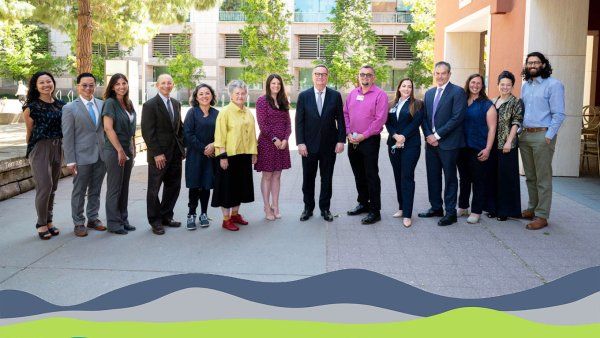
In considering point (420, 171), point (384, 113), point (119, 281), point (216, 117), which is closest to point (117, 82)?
point (216, 117)

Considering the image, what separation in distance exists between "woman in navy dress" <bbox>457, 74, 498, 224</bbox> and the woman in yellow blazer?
8.70 feet

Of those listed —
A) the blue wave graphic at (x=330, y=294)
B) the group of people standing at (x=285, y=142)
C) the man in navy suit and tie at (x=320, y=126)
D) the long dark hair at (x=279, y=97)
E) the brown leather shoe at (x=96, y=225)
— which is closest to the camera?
the blue wave graphic at (x=330, y=294)

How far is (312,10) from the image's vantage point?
5191 centimetres

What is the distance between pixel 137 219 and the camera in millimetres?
7699

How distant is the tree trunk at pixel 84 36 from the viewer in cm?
1366

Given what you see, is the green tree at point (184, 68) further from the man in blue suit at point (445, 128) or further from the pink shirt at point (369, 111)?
the man in blue suit at point (445, 128)

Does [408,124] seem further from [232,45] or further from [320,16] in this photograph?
[232,45]

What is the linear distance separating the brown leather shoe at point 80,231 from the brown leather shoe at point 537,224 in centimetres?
512

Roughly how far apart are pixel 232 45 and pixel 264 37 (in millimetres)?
16605

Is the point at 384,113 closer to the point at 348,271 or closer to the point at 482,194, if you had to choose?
the point at 482,194

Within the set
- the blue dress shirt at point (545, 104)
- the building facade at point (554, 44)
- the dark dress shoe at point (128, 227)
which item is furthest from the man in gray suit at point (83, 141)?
the building facade at point (554, 44)

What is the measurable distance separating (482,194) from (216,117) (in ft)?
11.2

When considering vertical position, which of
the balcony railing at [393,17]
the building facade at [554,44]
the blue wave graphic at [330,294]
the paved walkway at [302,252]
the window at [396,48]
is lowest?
the paved walkway at [302,252]

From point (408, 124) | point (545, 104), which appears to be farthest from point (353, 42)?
point (545, 104)
